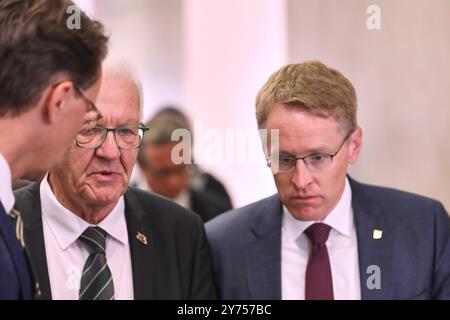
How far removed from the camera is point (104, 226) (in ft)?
5.95

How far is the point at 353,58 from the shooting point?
2.32 m

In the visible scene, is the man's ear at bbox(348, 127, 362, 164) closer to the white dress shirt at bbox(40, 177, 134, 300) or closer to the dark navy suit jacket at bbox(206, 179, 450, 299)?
the dark navy suit jacket at bbox(206, 179, 450, 299)

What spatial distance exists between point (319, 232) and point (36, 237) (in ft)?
2.26

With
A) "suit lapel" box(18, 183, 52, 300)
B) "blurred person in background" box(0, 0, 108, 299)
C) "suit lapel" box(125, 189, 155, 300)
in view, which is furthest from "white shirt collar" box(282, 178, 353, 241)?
"blurred person in background" box(0, 0, 108, 299)

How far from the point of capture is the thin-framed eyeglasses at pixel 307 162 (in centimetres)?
187

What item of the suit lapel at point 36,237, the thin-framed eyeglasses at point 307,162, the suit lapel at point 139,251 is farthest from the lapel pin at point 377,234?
the suit lapel at point 36,237

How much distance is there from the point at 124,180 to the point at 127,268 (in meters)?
0.21

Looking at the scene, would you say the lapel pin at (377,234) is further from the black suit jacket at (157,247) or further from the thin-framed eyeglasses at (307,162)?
the black suit jacket at (157,247)

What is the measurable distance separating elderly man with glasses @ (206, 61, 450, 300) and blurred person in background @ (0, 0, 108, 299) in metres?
0.62

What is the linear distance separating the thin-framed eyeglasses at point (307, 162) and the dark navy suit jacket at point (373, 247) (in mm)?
170

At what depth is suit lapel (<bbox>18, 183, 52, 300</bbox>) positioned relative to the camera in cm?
172

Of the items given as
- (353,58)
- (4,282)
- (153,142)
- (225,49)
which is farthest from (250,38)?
(4,282)

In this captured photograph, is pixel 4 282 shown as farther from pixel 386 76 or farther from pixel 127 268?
pixel 386 76
